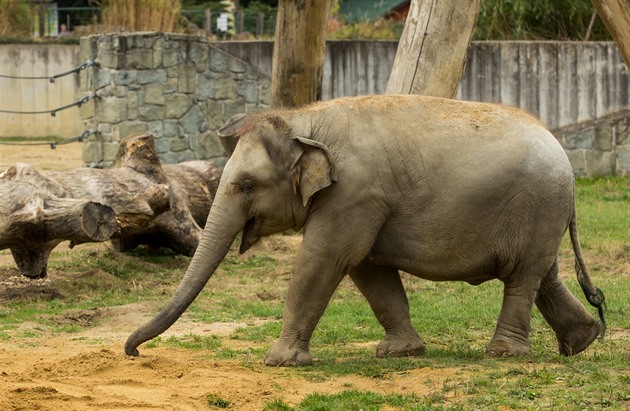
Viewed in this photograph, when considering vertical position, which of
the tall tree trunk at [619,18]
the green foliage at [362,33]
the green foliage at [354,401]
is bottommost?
the green foliage at [354,401]

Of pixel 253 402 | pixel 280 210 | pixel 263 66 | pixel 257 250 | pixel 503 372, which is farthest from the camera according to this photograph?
pixel 263 66

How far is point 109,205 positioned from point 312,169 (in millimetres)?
4342

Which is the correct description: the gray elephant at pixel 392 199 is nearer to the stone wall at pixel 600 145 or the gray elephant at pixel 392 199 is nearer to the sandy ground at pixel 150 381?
the sandy ground at pixel 150 381

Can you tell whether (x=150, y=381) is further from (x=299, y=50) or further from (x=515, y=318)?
(x=299, y=50)

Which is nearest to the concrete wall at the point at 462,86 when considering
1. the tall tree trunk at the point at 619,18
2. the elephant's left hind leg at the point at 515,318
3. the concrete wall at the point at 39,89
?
the elephant's left hind leg at the point at 515,318

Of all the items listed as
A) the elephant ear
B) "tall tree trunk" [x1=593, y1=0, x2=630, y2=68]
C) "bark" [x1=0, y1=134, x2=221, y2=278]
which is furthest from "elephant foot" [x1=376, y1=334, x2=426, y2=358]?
"bark" [x1=0, y1=134, x2=221, y2=278]

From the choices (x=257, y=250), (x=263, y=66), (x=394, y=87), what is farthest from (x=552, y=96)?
(x=394, y=87)

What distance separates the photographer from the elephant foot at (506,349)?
8133 mm

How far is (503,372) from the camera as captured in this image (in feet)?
24.2

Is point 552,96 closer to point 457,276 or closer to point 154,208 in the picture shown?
point 154,208

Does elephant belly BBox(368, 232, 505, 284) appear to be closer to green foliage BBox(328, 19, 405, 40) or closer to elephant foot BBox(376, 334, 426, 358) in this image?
elephant foot BBox(376, 334, 426, 358)

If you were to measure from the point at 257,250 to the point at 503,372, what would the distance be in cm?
644

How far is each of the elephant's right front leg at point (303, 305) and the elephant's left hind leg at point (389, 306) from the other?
1.90ft

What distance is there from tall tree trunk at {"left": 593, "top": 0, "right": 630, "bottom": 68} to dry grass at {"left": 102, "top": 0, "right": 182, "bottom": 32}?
1377cm
